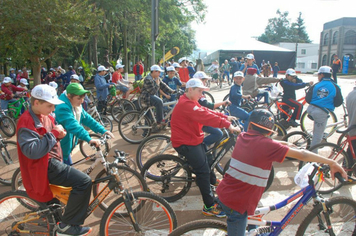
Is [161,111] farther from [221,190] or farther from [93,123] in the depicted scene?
[221,190]

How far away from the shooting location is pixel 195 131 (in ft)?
12.5

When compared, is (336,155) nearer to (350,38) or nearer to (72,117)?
(72,117)

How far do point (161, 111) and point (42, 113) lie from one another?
4635mm

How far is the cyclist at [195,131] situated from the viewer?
11.9ft

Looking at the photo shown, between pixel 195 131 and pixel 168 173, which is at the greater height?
pixel 195 131

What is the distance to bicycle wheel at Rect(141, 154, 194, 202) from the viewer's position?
13.2 feet

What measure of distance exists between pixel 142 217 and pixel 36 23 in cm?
1162

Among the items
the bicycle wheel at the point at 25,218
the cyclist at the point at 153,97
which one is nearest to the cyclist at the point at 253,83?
the cyclist at the point at 153,97

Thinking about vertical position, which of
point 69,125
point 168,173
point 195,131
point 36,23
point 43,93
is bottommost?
point 168,173

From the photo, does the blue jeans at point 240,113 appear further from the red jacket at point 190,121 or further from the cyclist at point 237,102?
the red jacket at point 190,121

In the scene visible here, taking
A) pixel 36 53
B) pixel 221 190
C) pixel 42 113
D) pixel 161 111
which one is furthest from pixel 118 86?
pixel 221 190

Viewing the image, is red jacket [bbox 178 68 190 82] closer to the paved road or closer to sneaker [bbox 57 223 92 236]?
the paved road

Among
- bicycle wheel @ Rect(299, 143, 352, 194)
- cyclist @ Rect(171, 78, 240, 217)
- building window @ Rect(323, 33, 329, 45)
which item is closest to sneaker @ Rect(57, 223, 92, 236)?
cyclist @ Rect(171, 78, 240, 217)

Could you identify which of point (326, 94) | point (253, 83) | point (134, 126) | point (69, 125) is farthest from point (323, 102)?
point (69, 125)
